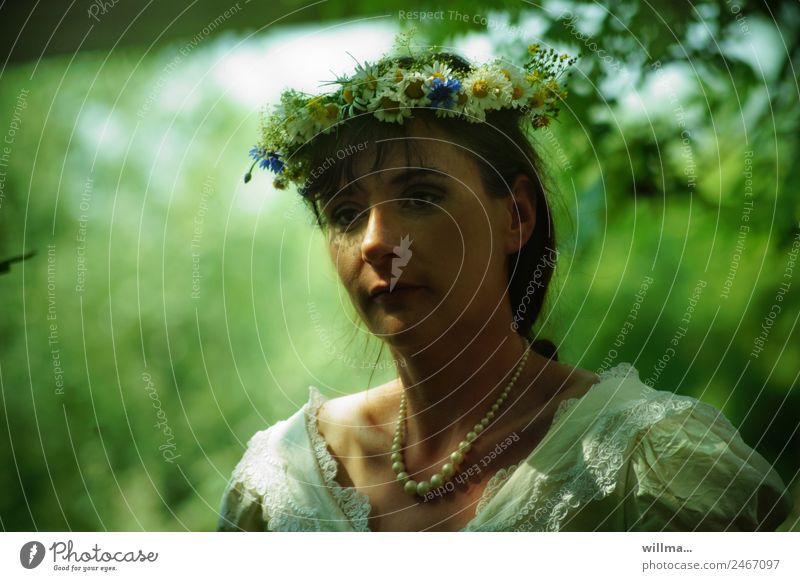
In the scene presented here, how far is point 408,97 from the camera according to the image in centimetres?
96

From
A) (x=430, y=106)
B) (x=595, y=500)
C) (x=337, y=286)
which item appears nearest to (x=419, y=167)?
(x=430, y=106)

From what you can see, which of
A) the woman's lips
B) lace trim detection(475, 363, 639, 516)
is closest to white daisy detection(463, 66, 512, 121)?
the woman's lips

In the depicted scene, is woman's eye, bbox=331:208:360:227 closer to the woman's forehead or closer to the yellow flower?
the woman's forehead

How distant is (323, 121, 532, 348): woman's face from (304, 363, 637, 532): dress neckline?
14cm

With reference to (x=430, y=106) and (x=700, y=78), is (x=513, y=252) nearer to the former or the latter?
(x=430, y=106)

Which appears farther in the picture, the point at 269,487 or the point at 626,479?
the point at 269,487

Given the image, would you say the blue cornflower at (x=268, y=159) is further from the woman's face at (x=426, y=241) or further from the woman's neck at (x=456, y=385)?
the woman's neck at (x=456, y=385)

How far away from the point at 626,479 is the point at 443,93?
0.48 m

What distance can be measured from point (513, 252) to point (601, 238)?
19cm

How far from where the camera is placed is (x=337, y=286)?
1079 millimetres

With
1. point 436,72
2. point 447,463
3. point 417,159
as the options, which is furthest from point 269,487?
point 436,72

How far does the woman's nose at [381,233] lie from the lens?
95 centimetres

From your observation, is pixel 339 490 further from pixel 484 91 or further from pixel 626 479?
pixel 484 91
